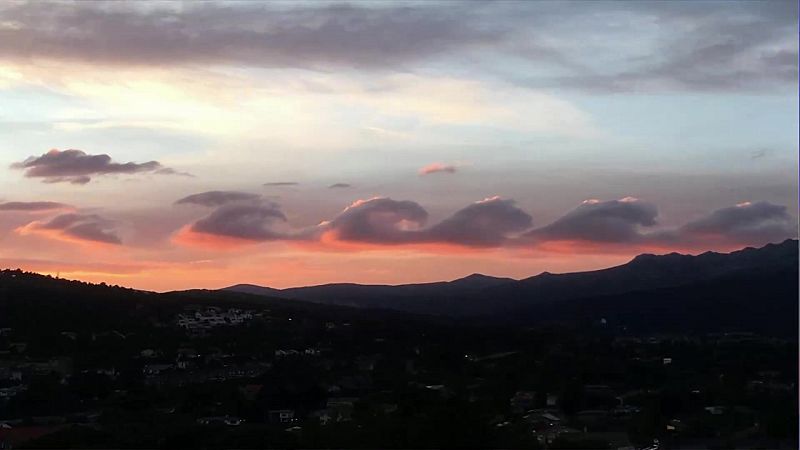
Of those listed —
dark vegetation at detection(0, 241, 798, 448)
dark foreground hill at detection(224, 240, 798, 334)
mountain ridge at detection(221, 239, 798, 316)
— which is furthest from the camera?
mountain ridge at detection(221, 239, 798, 316)

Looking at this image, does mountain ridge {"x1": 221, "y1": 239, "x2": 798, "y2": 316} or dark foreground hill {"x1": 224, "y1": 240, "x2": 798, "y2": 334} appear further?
mountain ridge {"x1": 221, "y1": 239, "x2": 798, "y2": 316}

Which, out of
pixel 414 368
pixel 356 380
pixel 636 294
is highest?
pixel 636 294

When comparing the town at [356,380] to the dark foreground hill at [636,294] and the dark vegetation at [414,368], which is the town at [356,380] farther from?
the dark foreground hill at [636,294]

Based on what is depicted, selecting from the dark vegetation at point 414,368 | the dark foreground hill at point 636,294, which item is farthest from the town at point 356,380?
the dark foreground hill at point 636,294

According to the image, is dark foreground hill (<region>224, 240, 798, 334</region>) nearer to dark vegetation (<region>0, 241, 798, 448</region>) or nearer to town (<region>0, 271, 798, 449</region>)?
dark vegetation (<region>0, 241, 798, 448</region>)

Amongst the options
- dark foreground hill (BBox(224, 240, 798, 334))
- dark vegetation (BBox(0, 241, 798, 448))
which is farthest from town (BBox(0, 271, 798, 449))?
dark foreground hill (BBox(224, 240, 798, 334))

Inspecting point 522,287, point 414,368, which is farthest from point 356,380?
point 522,287

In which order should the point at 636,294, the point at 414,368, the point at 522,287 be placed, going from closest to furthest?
1. the point at 414,368
2. the point at 636,294
3. the point at 522,287

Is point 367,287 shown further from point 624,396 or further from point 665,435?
point 665,435

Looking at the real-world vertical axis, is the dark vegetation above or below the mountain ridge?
below

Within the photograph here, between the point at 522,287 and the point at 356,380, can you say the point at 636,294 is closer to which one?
the point at 522,287

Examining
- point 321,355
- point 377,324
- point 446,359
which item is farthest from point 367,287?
point 446,359
